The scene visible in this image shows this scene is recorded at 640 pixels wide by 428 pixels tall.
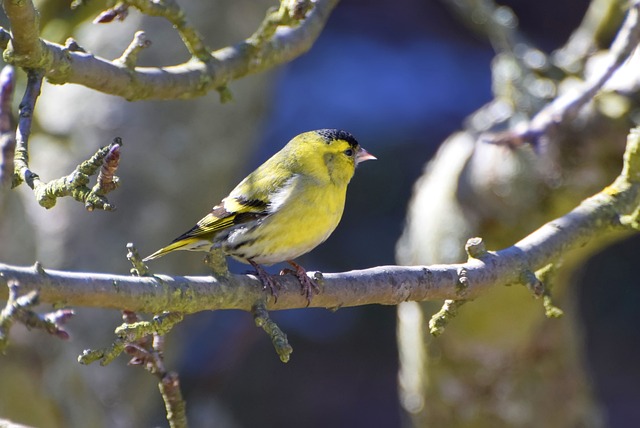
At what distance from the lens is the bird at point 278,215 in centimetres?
302

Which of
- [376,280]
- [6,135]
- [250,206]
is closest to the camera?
[6,135]

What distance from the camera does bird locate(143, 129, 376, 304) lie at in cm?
302

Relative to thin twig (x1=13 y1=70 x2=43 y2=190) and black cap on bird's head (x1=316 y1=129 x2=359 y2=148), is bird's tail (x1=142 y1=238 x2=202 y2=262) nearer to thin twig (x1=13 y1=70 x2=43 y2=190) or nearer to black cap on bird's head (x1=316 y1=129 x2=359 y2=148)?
black cap on bird's head (x1=316 y1=129 x2=359 y2=148)

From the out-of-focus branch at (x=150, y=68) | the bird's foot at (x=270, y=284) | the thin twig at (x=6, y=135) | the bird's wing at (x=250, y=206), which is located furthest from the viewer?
the bird's wing at (x=250, y=206)

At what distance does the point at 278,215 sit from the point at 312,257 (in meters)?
4.97

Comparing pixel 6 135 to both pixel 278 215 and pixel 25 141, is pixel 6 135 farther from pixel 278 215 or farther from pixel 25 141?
pixel 278 215

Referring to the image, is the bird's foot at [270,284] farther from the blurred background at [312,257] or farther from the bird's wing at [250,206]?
the blurred background at [312,257]

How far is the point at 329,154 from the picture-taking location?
340 cm

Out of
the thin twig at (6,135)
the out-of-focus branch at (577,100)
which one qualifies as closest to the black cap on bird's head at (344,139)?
the out-of-focus branch at (577,100)

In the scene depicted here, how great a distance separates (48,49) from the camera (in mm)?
2217

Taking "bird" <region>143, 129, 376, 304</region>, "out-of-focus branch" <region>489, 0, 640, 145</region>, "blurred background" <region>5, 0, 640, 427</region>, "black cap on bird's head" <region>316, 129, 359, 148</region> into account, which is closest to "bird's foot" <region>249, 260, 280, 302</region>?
"bird" <region>143, 129, 376, 304</region>

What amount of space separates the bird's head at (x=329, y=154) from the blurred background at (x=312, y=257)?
1.04 meters

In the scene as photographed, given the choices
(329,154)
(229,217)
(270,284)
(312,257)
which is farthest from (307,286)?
(312,257)

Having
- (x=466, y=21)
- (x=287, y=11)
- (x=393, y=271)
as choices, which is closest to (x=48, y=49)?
(x=287, y=11)
